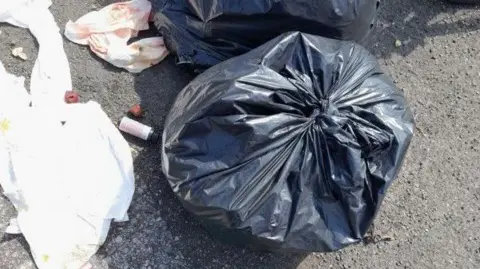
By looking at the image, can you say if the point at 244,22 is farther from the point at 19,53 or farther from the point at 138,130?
the point at 19,53

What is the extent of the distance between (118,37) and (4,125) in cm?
53

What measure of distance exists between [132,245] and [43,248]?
0.87ft

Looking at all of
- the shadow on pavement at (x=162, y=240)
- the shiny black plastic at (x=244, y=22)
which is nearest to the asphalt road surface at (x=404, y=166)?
the shadow on pavement at (x=162, y=240)

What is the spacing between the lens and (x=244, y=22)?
1.85 metres

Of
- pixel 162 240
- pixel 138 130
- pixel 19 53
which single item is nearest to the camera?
pixel 162 240

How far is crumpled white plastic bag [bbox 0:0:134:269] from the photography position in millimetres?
1745

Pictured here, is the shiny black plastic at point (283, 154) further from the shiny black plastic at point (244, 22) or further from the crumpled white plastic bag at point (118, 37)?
the crumpled white plastic bag at point (118, 37)

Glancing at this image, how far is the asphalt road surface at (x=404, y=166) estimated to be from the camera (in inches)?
71.2

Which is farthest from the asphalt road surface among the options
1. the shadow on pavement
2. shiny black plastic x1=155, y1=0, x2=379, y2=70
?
shiny black plastic x1=155, y1=0, x2=379, y2=70

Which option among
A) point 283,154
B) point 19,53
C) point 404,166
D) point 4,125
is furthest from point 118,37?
point 404,166

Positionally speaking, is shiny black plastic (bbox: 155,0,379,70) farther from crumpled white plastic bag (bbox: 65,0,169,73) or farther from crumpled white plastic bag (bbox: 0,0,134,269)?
crumpled white plastic bag (bbox: 0,0,134,269)

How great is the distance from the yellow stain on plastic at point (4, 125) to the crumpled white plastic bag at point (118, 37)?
415 millimetres

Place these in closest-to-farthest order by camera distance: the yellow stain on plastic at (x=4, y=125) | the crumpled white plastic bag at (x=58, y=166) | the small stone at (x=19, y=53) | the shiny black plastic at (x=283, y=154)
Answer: the shiny black plastic at (x=283, y=154)
the crumpled white plastic bag at (x=58, y=166)
the yellow stain on plastic at (x=4, y=125)
the small stone at (x=19, y=53)

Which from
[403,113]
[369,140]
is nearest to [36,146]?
[369,140]
